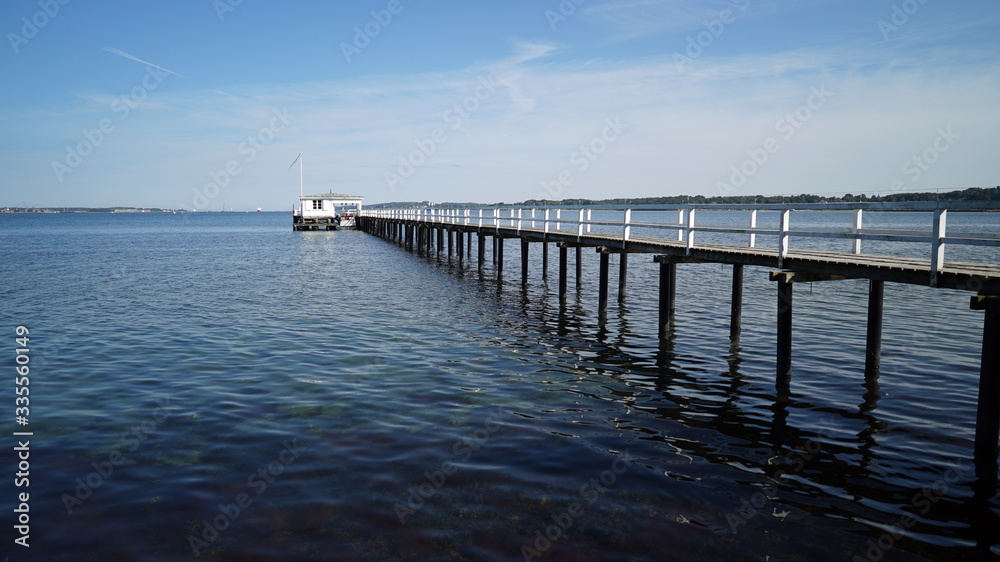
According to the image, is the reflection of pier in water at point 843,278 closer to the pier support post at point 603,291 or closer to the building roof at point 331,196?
the pier support post at point 603,291

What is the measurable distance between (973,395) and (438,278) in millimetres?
21598

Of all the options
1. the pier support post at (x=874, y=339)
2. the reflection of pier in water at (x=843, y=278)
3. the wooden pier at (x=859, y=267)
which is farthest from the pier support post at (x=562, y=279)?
the pier support post at (x=874, y=339)

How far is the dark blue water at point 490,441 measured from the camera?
6641 mm

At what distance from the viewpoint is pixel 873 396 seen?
38.0 ft

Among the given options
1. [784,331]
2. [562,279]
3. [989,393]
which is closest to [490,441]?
[784,331]

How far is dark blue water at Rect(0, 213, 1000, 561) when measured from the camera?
6641 millimetres

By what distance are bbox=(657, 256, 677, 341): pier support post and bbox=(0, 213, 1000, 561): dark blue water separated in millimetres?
528

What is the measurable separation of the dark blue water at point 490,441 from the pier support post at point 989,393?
0.34 meters

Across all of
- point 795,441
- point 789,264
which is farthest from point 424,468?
Answer: point 789,264

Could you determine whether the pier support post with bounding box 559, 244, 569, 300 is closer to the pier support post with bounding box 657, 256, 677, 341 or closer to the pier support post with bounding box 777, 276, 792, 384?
the pier support post with bounding box 657, 256, 677, 341

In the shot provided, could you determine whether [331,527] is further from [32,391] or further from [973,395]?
[973,395]

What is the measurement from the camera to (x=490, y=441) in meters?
9.16

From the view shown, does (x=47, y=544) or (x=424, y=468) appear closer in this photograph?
(x=47, y=544)

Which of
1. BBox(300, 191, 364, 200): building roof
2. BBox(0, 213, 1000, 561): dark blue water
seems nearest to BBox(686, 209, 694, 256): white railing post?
BBox(0, 213, 1000, 561): dark blue water
